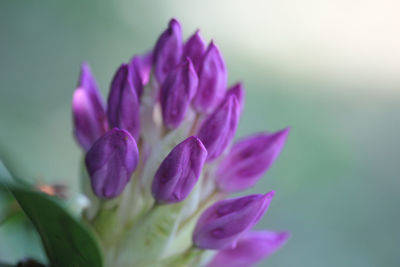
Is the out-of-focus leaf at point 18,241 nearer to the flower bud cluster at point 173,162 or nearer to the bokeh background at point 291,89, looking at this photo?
the flower bud cluster at point 173,162

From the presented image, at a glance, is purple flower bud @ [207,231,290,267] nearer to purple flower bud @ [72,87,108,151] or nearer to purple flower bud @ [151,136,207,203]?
→ purple flower bud @ [151,136,207,203]

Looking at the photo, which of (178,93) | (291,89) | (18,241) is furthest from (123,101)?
(291,89)

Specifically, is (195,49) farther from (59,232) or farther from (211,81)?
(59,232)

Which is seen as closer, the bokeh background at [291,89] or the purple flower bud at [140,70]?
the purple flower bud at [140,70]

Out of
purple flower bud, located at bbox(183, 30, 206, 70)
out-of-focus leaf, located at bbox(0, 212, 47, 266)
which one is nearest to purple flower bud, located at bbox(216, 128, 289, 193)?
purple flower bud, located at bbox(183, 30, 206, 70)

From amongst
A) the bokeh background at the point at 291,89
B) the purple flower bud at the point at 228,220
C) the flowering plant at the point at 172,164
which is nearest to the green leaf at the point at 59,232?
the flowering plant at the point at 172,164

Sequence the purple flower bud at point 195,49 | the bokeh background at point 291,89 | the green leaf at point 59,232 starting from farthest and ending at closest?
the bokeh background at point 291,89
the purple flower bud at point 195,49
the green leaf at point 59,232

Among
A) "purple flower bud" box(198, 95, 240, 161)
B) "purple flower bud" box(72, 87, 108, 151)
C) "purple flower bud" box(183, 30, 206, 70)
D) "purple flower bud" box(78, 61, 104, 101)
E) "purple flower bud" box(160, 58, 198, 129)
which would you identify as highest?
"purple flower bud" box(78, 61, 104, 101)

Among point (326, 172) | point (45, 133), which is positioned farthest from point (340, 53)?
point (45, 133)
